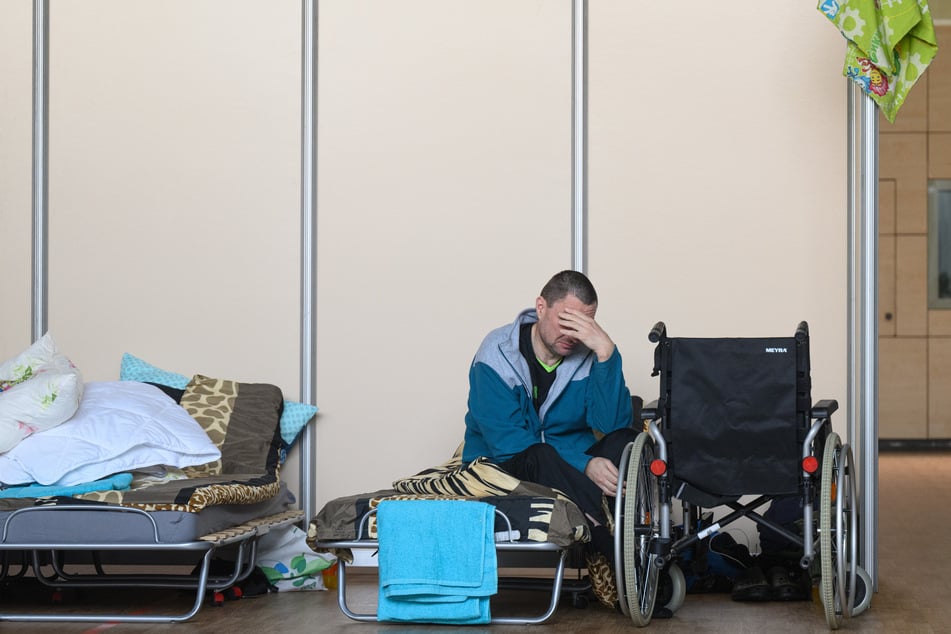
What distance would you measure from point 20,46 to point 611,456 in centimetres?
274

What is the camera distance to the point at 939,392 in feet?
30.6

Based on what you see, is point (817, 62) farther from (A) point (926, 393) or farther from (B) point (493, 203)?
(A) point (926, 393)

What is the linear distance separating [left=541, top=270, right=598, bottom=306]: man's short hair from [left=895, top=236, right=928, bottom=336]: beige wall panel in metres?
6.62

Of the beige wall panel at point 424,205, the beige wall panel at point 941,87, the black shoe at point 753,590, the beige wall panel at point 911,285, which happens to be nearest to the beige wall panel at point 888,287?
the beige wall panel at point 911,285

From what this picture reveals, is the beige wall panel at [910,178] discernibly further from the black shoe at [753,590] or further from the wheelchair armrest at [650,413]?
the wheelchair armrest at [650,413]

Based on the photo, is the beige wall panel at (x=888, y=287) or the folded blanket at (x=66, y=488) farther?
the beige wall panel at (x=888, y=287)

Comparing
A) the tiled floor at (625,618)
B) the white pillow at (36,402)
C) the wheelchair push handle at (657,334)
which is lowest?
the tiled floor at (625,618)

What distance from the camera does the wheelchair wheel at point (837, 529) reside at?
292 centimetres

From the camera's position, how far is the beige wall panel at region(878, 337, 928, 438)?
9.34m

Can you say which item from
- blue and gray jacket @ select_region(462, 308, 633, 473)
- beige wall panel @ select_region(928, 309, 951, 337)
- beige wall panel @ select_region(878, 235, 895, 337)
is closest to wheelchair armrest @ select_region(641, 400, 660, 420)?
blue and gray jacket @ select_region(462, 308, 633, 473)

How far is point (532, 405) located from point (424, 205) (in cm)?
102

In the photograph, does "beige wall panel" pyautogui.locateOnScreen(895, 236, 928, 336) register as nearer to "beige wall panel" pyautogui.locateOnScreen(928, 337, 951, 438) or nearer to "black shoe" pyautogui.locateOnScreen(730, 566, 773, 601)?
"beige wall panel" pyautogui.locateOnScreen(928, 337, 951, 438)

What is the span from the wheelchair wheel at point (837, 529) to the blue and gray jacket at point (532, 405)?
0.72 m

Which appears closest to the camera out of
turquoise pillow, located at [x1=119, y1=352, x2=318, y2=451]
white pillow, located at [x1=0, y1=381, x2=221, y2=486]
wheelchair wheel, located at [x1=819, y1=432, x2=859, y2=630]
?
wheelchair wheel, located at [x1=819, y1=432, x2=859, y2=630]
